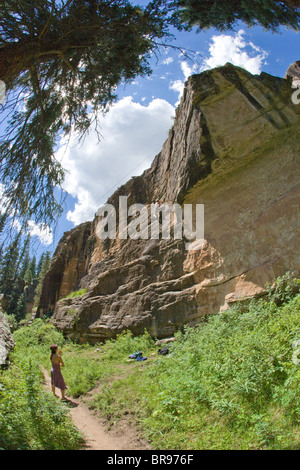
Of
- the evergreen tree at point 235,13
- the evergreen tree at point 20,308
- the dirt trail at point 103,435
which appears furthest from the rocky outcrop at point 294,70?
the evergreen tree at point 20,308

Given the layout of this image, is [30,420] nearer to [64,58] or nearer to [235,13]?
[64,58]

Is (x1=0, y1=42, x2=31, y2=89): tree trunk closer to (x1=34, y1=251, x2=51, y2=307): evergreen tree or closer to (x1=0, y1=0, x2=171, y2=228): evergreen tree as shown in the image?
(x1=0, y1=0, x2=171, y2=228): evergreen tree

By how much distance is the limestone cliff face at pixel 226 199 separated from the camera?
32.9 feet

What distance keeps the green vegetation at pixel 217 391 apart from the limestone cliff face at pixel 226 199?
6.59 feet

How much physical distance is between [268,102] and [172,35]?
5175 millimetres

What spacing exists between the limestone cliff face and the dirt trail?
524 centimetres

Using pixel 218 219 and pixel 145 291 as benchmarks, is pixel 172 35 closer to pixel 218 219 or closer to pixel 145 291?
pixel 218 219

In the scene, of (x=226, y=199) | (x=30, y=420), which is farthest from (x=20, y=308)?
(x=30, y=420)

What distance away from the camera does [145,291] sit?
42.0 ft

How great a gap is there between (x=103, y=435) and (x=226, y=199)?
26.9ft

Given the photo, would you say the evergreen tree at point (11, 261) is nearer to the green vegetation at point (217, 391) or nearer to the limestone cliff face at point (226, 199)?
the green vegetation at point (217, 391)

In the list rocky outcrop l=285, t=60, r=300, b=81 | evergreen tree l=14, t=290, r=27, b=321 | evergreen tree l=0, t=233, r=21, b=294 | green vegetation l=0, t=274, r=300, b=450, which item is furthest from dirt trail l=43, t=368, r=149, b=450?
evergreen tree l=14, t=290, r=27, b=321

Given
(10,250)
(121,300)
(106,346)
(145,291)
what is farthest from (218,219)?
(10,250)

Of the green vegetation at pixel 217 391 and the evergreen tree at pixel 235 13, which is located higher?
the evergreen tree at pixel 235 13
